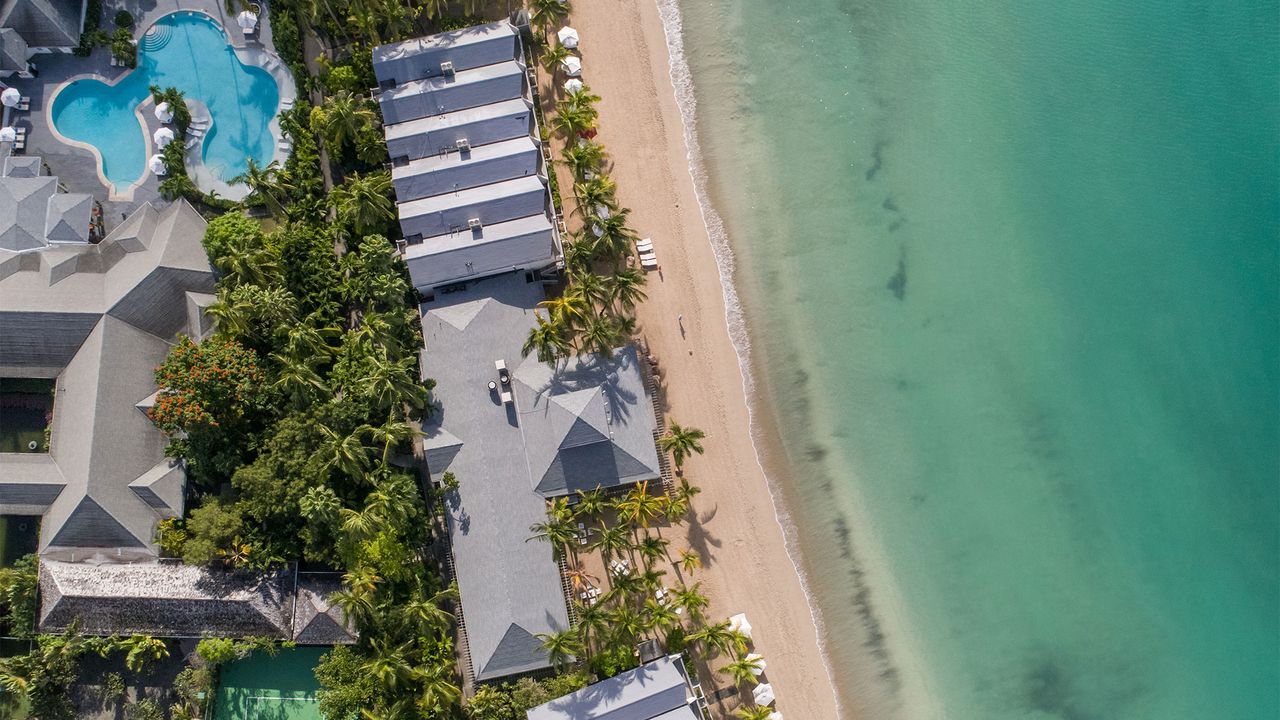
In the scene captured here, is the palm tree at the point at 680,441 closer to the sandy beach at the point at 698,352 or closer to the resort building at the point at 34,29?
the sandy beach at the point at 698,352

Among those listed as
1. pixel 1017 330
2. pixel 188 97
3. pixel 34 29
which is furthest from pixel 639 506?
pixel 34 29

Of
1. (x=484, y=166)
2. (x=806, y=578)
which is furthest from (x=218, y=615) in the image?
(x=806, y=578)

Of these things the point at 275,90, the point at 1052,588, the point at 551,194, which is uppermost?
the point at 275,90

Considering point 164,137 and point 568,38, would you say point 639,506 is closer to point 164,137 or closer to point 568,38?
point 568,38

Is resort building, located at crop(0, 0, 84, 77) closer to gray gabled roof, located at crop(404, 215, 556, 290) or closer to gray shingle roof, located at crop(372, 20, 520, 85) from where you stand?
gray shingle roof, located at crop(372, 20, 520, 85)

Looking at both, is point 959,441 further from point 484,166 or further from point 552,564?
point 484,166

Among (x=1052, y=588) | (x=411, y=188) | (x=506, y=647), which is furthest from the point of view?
(x=1052, y=588)
